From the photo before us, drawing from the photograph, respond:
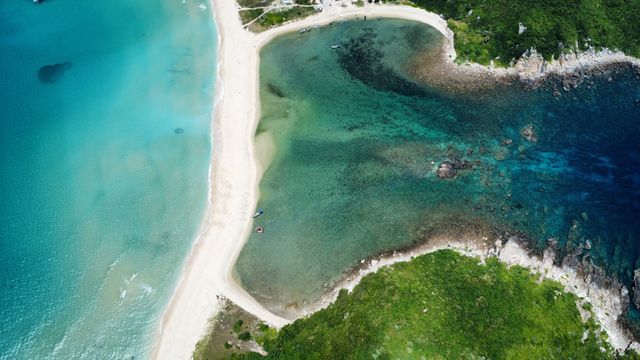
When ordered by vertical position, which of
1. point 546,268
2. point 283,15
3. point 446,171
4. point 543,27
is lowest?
point 546,268

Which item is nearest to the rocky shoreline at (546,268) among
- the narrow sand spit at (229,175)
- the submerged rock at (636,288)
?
the submerged rock at (636,288)

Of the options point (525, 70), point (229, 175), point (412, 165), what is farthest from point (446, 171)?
point (229, 175)

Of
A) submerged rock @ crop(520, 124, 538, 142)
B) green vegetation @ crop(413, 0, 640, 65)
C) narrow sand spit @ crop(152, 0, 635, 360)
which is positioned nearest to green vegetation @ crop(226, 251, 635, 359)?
narrow sand spit @ crop(152, 0, 635, 360)

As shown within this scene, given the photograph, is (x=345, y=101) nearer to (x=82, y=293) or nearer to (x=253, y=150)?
(x=253, y=150)

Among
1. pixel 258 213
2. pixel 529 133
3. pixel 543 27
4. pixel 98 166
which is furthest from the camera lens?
pixel 543 27

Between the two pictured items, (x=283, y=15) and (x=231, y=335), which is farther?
(x=283, y=15)

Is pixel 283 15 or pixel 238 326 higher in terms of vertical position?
pixel 283 15

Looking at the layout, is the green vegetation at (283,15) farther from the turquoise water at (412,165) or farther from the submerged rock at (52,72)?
the submerged rock at (52,72)

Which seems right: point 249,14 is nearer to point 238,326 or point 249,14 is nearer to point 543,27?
point 543,27

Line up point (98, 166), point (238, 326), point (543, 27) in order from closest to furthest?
point (238, 326) < point (98, 166) < point (543, 27)
